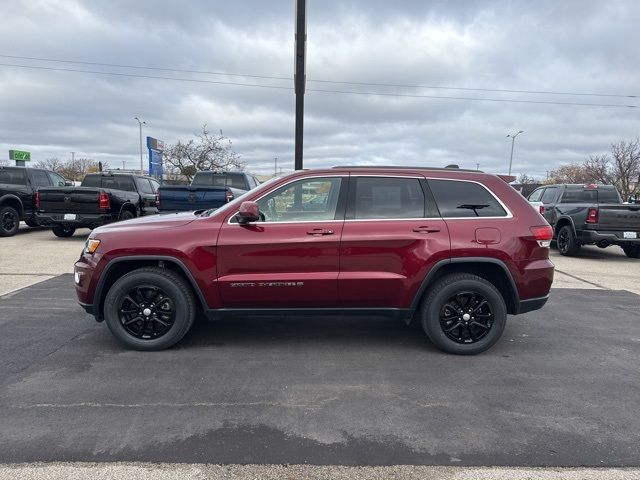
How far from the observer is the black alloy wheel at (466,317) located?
4.28 metres

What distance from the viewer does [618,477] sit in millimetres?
2535

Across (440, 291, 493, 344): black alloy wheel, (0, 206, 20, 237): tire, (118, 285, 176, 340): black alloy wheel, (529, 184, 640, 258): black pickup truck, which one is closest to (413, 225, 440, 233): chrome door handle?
(440, 291, 493, 344): black alloy wheel

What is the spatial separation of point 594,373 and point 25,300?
22.0ft

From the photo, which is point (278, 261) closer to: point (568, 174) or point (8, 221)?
point (8, 221)

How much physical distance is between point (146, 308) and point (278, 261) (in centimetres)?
134

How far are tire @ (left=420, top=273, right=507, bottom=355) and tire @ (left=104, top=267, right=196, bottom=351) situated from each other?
2.29 m

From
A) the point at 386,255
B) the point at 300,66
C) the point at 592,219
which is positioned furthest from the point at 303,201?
the point at 592,219

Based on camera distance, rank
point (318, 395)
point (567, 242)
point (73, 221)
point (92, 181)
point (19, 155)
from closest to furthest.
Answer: point (318, 395)
point (567, 242)
point (73, 221)
point (92, 181)
point (19, 155)

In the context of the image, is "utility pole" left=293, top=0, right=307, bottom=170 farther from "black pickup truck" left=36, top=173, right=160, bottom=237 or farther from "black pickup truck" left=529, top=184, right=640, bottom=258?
"black pickup truck" left=529, top=184, right=640, bottom=258

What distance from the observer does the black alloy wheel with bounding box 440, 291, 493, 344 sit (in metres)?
4.28

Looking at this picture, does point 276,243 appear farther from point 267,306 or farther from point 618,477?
point 618,477

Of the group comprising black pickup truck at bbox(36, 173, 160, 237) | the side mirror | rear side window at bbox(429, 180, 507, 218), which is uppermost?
rear side window at bbox(429, 180, 507, 218)

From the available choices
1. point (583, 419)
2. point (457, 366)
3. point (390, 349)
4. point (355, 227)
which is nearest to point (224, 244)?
point (355, 227)

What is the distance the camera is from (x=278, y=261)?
4.12m
